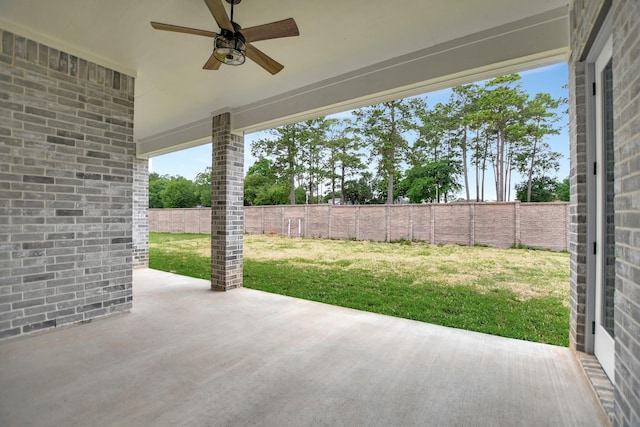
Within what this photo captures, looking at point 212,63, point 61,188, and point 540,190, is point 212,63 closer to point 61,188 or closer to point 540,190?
point 61,188

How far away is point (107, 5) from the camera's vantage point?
2.68 metres

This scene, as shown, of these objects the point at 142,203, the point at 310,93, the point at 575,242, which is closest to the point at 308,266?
the point at 142,203

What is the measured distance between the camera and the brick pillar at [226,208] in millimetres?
5117

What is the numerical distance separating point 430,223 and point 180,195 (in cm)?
2560

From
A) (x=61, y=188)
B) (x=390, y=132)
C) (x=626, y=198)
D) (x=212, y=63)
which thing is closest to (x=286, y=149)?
(x=390, y=132)

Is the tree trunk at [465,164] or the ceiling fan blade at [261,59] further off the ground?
the tree trunk at [465,164]

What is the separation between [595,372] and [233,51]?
12.4 feet

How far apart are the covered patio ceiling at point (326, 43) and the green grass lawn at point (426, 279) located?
2998 mm

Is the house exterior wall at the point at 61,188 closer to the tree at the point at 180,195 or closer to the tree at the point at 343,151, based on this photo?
the tree at the point at 343,151

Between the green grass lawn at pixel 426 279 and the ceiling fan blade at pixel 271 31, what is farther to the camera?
the green grass lawn at pixel 426 279

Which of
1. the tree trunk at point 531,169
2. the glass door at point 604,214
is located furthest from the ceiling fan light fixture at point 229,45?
the tree trunk at point 531,169

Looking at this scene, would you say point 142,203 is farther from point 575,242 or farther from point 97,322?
point 575,242

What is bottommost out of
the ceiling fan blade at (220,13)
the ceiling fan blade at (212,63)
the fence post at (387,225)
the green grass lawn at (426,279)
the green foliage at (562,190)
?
the green grass lawn at (426,279)

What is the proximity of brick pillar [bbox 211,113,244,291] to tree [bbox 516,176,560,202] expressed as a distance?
14877mm
